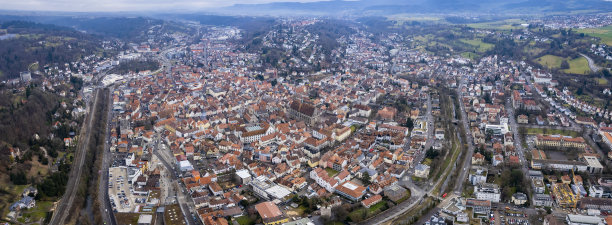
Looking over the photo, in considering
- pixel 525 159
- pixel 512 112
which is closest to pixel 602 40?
pixel 512 112

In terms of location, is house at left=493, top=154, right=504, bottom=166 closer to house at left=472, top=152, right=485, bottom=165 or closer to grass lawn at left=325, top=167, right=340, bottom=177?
house at left=472, top=152, right=485, bottom=165

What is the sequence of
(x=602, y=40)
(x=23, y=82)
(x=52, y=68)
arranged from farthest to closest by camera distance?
(x=602, y=40), (x=52, y=68), (x=23, y=82)

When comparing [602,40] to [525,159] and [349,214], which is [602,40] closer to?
[525,159]

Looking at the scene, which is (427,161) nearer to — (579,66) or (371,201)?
(371,201)

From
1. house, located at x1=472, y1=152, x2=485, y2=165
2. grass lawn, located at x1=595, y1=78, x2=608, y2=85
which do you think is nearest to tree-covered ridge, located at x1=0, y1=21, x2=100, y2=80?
house, located at x1=472, y1=152, x2=485, y2=165

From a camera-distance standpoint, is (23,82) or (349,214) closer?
(349,214)

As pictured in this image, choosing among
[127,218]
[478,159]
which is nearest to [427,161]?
[478,159]

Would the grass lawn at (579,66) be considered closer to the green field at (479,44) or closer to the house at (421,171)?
the green field at (479,44)

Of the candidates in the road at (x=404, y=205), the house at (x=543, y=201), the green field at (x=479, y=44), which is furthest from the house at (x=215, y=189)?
the green field at (x=479, y=44)
